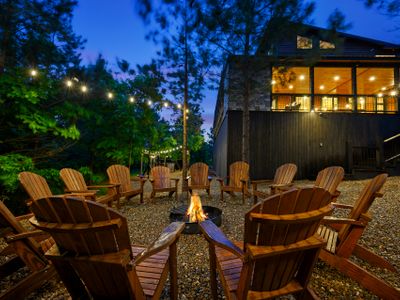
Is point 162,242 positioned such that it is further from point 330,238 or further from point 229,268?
point 330,238

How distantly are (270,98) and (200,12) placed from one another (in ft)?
14.7

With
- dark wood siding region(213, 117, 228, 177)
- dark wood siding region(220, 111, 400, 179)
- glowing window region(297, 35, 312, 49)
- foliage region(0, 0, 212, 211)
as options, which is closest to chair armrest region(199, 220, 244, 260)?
foliage region(0, 0, 212, 211)

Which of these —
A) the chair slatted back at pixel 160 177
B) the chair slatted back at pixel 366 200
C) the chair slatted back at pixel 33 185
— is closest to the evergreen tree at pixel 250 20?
the chair slatted back at pixel 160 177

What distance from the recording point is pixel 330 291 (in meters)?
1.68

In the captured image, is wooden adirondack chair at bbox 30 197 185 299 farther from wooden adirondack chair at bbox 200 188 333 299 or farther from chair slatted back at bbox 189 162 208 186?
chair slatted back at bbox 189 162 208 186

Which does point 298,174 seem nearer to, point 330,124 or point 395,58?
point 330,124

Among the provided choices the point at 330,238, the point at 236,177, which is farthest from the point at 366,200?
the point at 236,177

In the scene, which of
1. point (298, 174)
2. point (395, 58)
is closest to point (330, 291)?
point (298, 174)

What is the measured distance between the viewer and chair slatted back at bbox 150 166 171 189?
5.30 m

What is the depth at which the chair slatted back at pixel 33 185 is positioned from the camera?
7.41 feet

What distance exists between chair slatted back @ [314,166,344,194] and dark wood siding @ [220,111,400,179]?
565 cm

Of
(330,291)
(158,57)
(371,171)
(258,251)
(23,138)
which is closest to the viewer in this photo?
(258,251)

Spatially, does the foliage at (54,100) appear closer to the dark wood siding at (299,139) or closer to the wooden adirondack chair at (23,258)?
the wooden adirondack chair at (23,258)

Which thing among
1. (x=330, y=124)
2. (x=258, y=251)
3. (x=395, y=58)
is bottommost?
(x=258, y=251)
